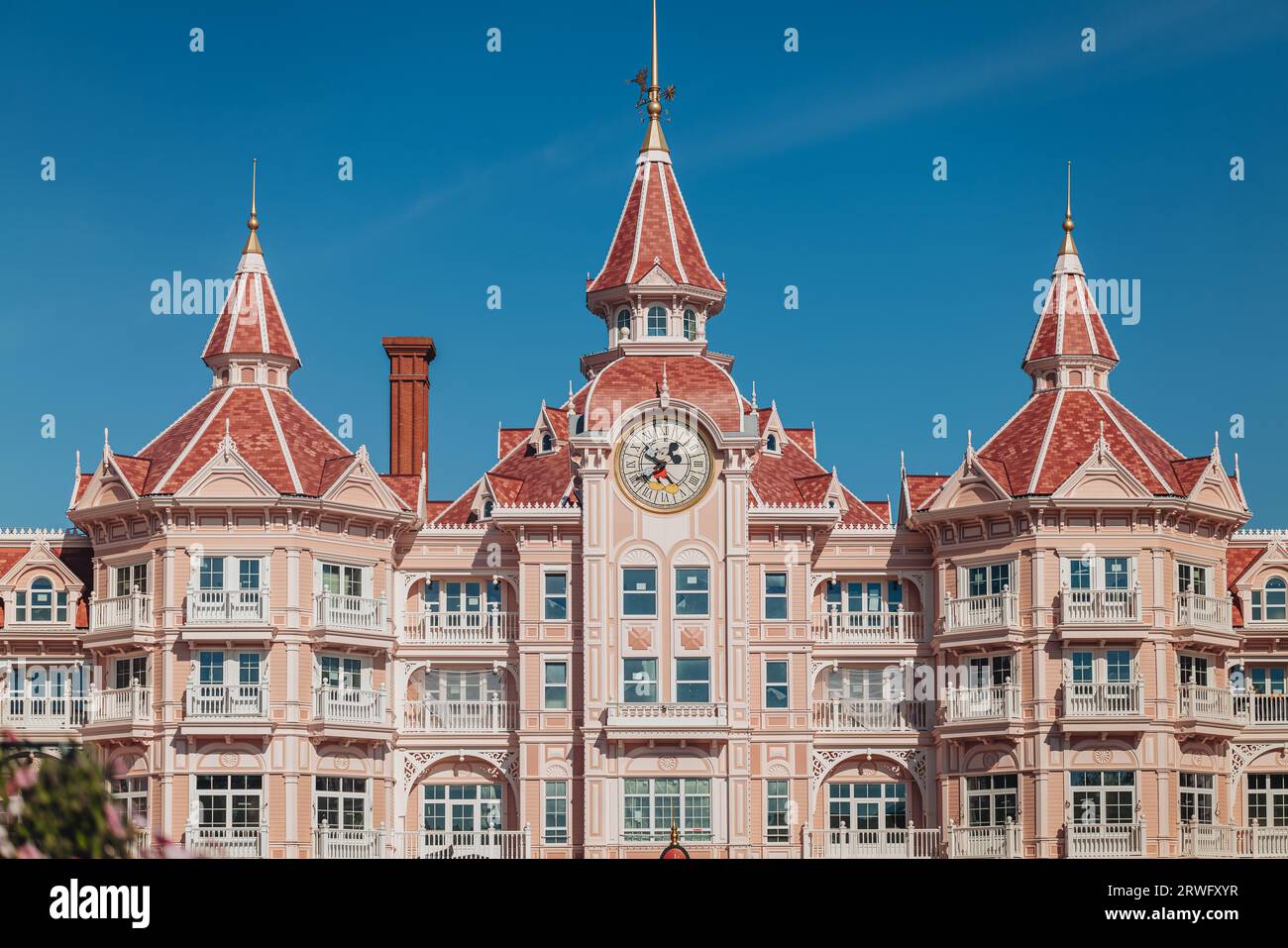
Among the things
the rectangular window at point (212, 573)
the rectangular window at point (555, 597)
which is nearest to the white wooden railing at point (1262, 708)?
the rectangular window at point (555, 597)

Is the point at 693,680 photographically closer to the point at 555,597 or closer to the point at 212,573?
the point at 555,597

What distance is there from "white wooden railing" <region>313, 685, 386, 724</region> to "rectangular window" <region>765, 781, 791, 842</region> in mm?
11452

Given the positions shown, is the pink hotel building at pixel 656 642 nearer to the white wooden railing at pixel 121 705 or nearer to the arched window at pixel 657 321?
the white wooden railing at pixel 121 705

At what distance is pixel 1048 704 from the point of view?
61250 millimetres

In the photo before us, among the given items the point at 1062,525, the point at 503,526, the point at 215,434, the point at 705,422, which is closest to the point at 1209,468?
the point at 1062,525

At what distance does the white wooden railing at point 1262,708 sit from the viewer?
2559 inches

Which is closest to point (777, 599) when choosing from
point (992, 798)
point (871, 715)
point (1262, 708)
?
point (871, 715)

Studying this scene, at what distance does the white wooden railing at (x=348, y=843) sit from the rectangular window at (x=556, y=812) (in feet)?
15.8

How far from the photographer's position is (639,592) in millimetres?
62594

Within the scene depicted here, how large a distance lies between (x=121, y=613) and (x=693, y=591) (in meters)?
16.6

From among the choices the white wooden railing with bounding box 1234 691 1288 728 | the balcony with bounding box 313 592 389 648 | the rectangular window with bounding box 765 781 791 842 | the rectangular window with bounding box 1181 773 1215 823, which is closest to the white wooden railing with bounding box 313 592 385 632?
the balcony with bounding box 313 592 389 648
